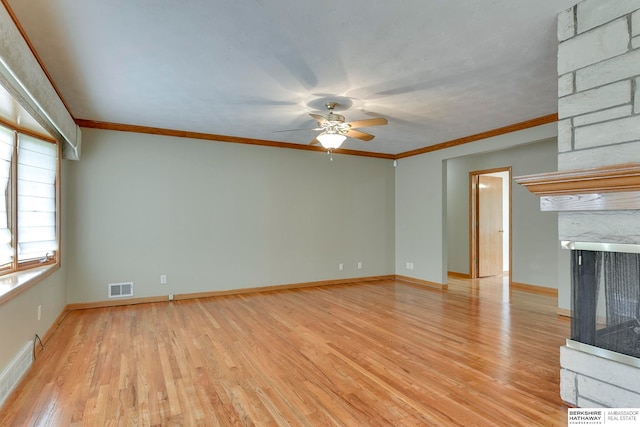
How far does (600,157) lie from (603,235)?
1.48 ft

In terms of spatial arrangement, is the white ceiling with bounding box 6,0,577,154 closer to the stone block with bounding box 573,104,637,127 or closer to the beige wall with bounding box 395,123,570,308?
the stone block with bounding box 573,104,637,127

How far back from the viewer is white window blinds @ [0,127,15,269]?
296cm

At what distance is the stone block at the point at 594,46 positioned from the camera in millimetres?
1955

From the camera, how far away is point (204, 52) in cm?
271

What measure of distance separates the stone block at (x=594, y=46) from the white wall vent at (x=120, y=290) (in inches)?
207

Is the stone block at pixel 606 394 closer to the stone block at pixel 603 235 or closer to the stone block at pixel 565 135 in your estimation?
the stone block at pixel 603 235

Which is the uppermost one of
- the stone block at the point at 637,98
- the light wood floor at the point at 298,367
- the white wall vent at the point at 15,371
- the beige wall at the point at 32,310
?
the stone block at the point at 637,98

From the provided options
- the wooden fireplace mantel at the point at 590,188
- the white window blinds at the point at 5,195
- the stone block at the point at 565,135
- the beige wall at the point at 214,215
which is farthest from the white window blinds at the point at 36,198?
the stone block at the point at 565,135

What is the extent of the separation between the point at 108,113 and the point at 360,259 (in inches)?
182

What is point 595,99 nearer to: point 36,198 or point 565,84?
point 565,84

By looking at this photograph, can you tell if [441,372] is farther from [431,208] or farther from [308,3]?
[431,208]

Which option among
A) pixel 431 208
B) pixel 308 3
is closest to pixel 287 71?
pixel 308 3

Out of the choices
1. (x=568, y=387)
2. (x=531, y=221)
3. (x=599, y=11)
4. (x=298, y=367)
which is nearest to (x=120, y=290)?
(x=298, y=367)

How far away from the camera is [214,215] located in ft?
17.5
